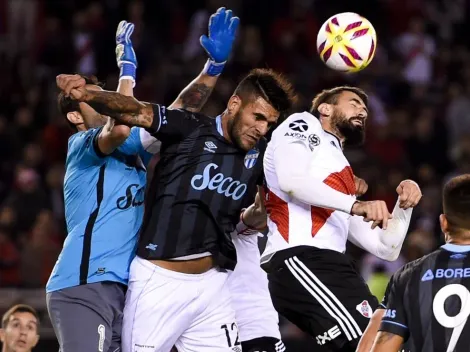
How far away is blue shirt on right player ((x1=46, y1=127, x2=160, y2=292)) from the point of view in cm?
688

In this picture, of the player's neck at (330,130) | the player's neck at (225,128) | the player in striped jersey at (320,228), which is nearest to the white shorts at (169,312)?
the player in striped jersey at (320,228)

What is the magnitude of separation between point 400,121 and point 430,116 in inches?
16.2

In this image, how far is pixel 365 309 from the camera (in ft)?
22.6

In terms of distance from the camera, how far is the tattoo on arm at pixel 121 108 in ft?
21.4

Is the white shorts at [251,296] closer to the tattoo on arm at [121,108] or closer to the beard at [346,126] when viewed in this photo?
the beard at [346,126]

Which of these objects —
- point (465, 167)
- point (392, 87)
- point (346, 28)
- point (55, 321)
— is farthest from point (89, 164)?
point (392, 87)

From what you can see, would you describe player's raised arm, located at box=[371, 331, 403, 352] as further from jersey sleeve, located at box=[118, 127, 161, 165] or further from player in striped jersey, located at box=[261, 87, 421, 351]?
jersey sleeve, located at box=[118, 127, 161, 165]

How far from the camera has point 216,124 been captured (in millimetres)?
7195

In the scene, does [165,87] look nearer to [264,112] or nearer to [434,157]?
[434,157]

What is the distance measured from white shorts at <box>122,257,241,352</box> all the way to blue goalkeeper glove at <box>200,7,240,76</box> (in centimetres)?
150

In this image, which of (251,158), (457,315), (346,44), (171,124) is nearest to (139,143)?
(171,124)

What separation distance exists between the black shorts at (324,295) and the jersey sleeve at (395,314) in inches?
55.1

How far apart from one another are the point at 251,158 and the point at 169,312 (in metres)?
1.14

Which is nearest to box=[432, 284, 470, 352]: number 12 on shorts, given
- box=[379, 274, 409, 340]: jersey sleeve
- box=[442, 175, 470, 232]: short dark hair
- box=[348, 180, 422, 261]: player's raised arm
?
box=[379, 274, 409, 340]: jersey sleeve
